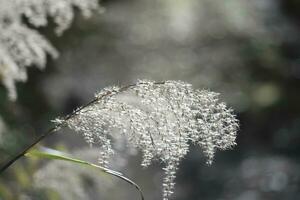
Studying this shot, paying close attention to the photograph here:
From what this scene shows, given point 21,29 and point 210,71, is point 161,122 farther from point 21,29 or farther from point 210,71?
point 210,71

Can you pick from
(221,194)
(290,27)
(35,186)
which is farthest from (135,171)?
(35,186)

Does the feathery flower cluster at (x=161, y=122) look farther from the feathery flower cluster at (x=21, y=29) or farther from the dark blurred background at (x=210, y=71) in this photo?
the dark blurred background at (x=210, y=71)

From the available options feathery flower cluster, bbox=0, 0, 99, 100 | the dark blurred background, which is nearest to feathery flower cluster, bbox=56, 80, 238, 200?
feathery flower cluster, bbox=0, 0, 99, 100

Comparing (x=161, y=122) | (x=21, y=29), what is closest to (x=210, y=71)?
(x=21, y=29)

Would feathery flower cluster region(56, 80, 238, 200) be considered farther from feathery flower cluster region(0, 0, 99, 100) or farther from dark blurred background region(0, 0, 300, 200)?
dark blurred background region(0, 0, 300, 200)

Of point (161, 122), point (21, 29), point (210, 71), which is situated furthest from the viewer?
point (210, 71)

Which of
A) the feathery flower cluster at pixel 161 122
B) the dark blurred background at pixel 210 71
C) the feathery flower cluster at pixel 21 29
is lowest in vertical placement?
the feathery flower cluster at pixel 161 122

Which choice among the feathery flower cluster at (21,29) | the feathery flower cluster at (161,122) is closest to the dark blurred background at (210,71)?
the feathery flower cluster at (21,29)
